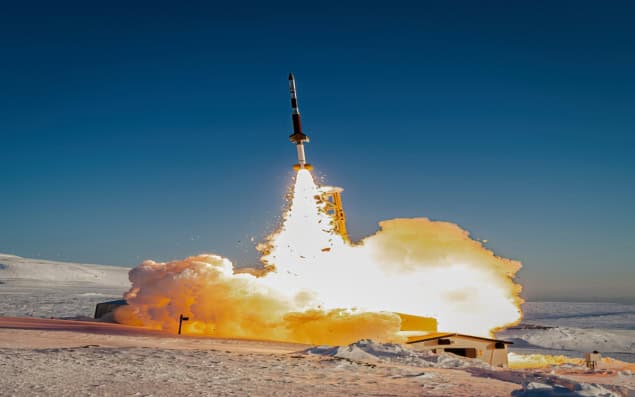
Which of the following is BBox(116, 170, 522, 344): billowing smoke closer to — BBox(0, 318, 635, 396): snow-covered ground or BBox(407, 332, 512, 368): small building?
BBox(407, 332, 512, 368): small building

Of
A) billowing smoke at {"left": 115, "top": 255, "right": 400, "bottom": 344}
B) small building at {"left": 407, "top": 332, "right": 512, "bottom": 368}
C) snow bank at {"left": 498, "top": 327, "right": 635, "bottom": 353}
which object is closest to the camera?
small building at {"left": 407, "top": 332, "right": 512, "bottom": 368}

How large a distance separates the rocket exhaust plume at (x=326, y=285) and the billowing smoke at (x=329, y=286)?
0.06 m

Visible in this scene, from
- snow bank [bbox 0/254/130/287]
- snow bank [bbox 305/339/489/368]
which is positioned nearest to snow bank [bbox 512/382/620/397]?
snow bank [bbox 305/339/489/368]

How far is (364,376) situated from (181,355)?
226 inches

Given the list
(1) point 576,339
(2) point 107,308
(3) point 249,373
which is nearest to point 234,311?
(2) point 107,308

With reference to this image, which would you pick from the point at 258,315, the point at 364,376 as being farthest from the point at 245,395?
the point at 258,315

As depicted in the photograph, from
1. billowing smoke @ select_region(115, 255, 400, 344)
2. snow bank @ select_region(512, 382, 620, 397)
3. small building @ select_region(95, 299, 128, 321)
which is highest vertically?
small building @ select_region(95, 299, 128, 321)

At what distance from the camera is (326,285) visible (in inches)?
1475

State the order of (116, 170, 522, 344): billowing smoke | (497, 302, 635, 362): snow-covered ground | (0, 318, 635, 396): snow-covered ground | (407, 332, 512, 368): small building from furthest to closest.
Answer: (497, 302, 635, 362): snow-covered ground → (116, 170, 522, 344): billowing smoke → (407, 332, 512, 368): small building → (0, 318, 635, 396): snow-covered ground

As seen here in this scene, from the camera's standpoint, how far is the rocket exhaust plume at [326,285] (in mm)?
33250

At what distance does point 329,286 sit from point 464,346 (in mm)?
9758

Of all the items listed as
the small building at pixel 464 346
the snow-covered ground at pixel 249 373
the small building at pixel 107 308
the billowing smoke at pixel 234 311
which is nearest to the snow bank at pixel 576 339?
the small building at pixel 464 346

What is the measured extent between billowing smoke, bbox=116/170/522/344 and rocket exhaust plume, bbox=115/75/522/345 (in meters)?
0.06

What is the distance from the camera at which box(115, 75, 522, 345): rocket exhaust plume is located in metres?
33.2
